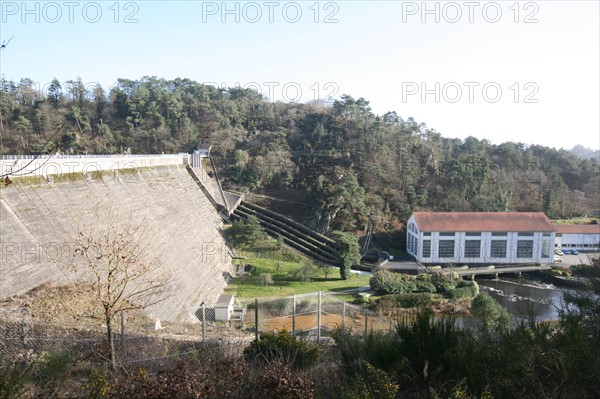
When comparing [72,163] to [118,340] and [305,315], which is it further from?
[305,315]

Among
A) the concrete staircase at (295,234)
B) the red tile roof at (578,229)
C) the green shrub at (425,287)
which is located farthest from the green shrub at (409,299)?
the red tile roof at (578,229)

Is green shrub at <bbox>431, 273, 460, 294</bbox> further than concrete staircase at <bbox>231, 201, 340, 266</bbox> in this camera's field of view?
No

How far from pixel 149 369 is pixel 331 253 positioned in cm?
2298

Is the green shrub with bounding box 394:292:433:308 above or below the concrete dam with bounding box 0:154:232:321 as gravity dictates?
below

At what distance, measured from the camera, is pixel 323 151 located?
41938 mm

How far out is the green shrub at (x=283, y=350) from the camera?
20.0ft

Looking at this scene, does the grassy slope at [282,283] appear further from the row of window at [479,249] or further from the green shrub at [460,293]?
the row of window at [479,249]

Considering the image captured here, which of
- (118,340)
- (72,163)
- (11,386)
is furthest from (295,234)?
(11,386)

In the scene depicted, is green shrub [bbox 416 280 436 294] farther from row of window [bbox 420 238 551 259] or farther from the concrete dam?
the concrete dam

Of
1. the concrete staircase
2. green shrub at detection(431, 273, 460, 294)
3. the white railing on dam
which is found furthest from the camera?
the concrete staircase

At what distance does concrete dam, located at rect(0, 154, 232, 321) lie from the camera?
1021 centimetres

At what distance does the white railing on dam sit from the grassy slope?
8172 millimetres

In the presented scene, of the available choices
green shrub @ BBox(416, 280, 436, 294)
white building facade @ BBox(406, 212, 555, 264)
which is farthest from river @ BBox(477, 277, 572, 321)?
green shrub @ BBox(416, 280, 436, 294)

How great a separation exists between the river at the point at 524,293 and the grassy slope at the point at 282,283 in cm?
852
